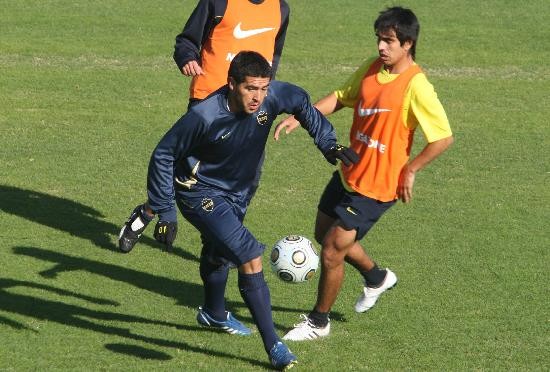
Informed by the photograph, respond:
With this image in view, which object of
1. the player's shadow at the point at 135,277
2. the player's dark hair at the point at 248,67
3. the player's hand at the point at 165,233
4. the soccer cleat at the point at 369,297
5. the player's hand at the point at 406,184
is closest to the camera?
the player's dark hair at the point at 248,67

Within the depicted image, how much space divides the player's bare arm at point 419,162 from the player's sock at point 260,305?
1371 millimetres

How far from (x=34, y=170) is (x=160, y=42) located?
704 centimetres

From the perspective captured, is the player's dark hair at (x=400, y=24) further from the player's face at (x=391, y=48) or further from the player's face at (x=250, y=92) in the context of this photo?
the player's face at (x=250, y=92)

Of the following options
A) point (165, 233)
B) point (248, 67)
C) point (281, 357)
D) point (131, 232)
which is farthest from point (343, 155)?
point (131, 232)

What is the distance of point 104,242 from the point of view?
11461 millimetres

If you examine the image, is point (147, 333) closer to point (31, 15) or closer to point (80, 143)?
point (80, 143)

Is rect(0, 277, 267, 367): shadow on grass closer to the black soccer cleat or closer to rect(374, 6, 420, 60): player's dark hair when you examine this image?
the black soccer cleat

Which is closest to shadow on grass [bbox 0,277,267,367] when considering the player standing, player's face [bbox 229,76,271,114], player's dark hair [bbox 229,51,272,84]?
the player standing

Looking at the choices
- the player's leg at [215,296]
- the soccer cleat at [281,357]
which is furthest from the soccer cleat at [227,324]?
the soccer cleat at [281,357]

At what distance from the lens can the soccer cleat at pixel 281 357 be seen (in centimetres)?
823

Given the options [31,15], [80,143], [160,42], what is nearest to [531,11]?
[160,42]

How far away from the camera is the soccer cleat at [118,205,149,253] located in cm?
1101

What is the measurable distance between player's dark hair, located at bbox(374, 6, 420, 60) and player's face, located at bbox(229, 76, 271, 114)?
1178 mm

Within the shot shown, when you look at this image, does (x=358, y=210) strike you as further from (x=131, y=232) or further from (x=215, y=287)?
(x=131, y=232)
